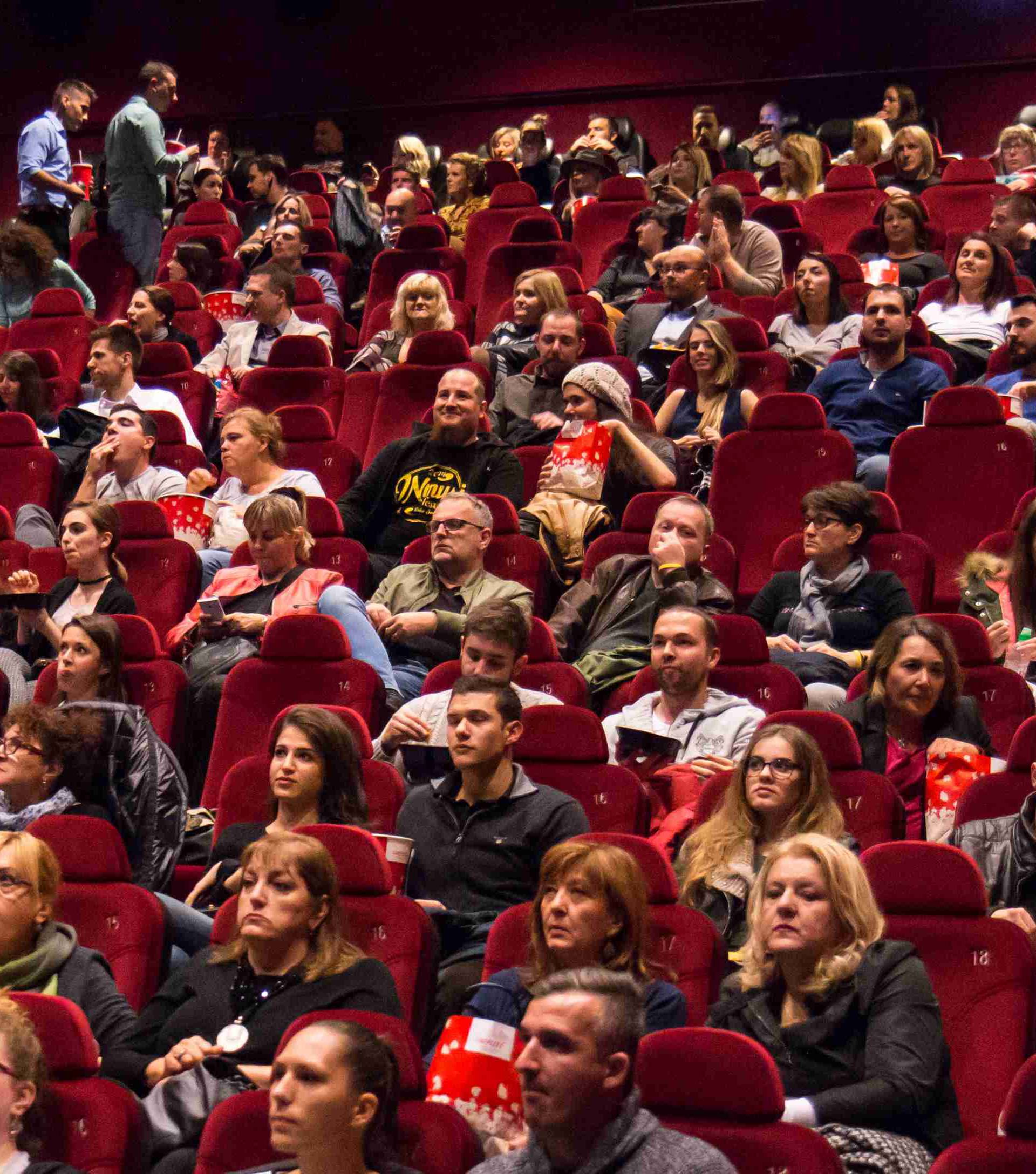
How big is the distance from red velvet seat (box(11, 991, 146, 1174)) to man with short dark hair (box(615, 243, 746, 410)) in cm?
228

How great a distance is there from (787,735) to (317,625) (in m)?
0.81

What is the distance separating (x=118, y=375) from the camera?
380 cm

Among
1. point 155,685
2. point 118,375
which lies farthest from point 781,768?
point 118,375

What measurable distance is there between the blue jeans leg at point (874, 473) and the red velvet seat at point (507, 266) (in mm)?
1409

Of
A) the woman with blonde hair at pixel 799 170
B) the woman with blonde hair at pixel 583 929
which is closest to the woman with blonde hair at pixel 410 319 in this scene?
the woman with blonde hair at pixel 799 170

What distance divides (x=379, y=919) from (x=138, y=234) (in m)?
3.65

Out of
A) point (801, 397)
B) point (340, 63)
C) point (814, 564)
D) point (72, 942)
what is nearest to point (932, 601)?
point (814, 564)

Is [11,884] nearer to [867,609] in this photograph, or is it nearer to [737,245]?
[867,609]

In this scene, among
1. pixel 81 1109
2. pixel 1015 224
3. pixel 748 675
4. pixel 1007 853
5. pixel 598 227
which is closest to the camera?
pixel 81 1109

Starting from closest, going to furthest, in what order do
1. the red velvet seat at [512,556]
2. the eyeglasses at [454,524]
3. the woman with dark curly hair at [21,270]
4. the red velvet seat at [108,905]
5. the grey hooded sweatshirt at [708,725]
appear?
1. the red velvet seat at [108,905]
2. the grey hooded sweatshirt at [708,725]
3. the eyeglasses at [454,524]
4. the red velvet seat at [512,556]
5. the woman with dark curly hair at [21,270]

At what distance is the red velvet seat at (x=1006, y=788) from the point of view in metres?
2.02

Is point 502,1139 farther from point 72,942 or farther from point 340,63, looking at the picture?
point 340,63

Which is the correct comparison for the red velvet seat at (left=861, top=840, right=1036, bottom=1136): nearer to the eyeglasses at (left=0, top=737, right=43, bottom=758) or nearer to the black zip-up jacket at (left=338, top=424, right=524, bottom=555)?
the eyeglasses at (left=0, top=737, right=43, bottom=758)

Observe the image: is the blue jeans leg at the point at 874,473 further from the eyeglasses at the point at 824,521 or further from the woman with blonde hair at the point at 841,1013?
the woman with blonde hair at the point at 841,1013
